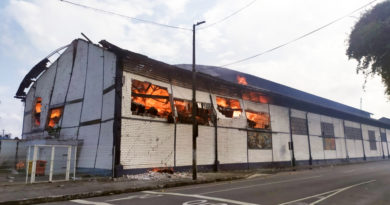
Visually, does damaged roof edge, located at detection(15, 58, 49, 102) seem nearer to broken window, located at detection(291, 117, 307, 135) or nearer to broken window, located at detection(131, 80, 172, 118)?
broken window, located at detection(131, 80, 172, 118)

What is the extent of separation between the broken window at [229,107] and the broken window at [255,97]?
1.51 m

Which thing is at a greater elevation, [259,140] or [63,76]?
[63,76]

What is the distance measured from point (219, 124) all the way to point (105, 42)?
36.7 ft

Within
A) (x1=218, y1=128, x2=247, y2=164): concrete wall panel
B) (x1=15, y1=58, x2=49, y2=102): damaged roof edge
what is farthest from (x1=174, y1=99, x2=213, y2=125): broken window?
(x1=15, y1=58, x2=49, y2=102): damaged roof edge

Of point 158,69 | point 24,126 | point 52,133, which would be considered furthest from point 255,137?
point 24,126

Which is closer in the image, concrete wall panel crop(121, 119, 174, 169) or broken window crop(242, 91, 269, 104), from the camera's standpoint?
concrete wall panel crop(121, 119, 174, 169)

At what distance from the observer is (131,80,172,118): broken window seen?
58.6 ft

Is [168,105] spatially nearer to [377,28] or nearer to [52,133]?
[52,133]

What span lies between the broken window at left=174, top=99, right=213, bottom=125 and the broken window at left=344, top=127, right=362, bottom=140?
29639 millimetres

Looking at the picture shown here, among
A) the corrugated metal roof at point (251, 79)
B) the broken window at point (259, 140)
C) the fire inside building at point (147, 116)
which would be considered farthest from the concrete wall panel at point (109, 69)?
the corrugated metal roof at point (251, 79)

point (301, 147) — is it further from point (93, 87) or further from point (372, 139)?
point (372, 139)

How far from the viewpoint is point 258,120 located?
89.7 ft

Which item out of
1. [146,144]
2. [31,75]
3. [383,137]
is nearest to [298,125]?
[146,144]

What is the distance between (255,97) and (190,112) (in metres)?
9.09
